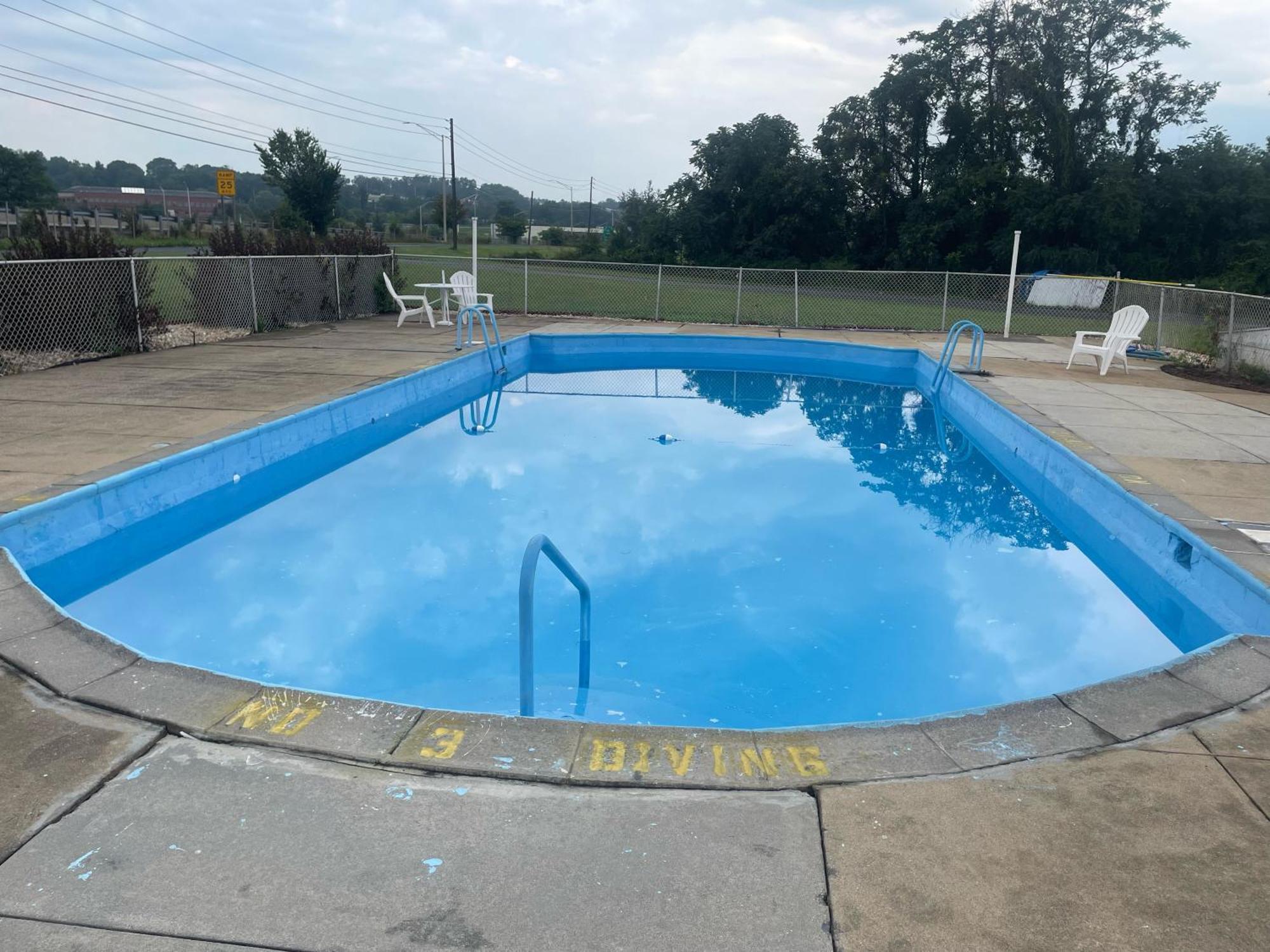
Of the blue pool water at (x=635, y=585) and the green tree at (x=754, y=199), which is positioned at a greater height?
the green tree at (x=754, y=199)

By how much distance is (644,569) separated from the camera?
6.34 m

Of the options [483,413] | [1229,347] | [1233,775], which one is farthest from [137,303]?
[1229,347]

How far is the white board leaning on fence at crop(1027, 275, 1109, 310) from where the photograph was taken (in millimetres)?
24906

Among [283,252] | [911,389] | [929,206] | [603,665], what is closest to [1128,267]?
[929,206]

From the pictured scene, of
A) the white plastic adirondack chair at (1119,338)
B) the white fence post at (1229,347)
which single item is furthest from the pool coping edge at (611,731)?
the white fence post at (1229,347)

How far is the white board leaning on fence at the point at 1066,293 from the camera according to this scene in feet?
81.7

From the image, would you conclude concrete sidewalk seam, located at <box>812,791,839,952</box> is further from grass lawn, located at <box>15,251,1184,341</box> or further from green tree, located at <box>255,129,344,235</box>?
green tree, located at <box>255,129,344,235</box>

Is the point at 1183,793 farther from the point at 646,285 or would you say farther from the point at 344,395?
the point at 646,285

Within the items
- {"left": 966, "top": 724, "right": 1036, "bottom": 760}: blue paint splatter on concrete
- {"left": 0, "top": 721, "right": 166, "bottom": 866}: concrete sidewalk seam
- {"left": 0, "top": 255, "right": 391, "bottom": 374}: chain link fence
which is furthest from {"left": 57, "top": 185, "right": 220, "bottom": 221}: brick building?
{"left": 966, "top": 724, "right": 1036, "bottom": 760}: blue paint splatter on concrete

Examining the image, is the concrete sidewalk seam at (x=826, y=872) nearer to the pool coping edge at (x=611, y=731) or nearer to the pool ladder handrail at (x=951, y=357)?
the pool coping edge at (x=611, y=731)

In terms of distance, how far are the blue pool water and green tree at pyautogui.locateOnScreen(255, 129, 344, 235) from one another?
1078 inches

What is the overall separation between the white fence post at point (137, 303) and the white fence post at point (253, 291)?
2385 mm

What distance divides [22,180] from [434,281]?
148 feet

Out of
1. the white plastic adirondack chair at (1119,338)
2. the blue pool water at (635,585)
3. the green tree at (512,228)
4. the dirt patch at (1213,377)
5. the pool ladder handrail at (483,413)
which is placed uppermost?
the green tree at (512,228)
